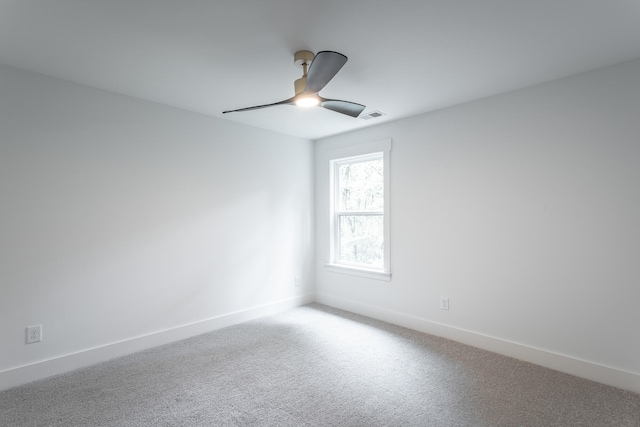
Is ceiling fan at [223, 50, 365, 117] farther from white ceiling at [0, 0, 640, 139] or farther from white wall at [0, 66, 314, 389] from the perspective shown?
white wall at [0, 66, 314, 389]

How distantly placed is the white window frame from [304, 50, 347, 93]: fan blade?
1.93 m

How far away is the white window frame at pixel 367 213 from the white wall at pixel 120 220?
2.50ft

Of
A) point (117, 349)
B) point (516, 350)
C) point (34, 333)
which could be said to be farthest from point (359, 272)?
point (34, 333)

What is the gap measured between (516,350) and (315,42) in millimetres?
2994

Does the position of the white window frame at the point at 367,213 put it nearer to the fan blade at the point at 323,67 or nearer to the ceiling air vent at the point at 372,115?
the ceiling air vent at the point at 372,115

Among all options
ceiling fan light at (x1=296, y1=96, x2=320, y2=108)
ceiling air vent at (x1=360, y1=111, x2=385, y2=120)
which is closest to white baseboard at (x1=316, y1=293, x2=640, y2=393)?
ceiling air vent at (x1=360, y1=111, x2=385, y2=120)

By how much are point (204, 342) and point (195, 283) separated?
1.99 feet

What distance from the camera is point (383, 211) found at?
3932 millimetres

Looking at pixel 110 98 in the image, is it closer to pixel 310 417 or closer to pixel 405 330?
pixel 310 417

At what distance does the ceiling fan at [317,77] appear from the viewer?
1831 mm

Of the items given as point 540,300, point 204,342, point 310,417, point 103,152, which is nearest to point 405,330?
point 540,300

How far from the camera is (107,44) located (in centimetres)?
212

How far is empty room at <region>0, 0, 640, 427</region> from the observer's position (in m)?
2.01

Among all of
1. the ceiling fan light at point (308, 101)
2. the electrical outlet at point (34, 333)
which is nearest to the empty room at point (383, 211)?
the electrical outlet at point (34, 333)
